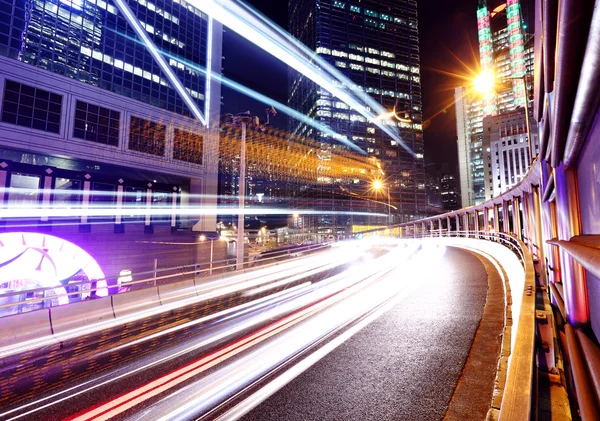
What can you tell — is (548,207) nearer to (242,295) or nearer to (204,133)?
(242,295)

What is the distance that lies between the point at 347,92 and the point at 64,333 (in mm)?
116160

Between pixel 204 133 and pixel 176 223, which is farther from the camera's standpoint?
pixel 204 133

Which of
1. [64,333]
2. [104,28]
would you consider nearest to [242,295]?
[64,333]

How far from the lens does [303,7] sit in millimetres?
125250

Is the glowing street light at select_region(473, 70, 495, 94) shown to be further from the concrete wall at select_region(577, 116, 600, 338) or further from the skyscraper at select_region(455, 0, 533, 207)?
the skyscraper at select_region(455, 0, 533, 207)

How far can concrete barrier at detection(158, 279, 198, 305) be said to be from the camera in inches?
456

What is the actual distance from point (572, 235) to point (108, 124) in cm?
4462

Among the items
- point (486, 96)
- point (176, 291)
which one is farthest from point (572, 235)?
point (486, 96)

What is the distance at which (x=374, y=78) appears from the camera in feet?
386

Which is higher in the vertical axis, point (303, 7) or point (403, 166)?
point (303, 7)

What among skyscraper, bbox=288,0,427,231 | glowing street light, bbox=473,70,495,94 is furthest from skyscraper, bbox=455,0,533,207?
glowing street light, bbox=473,70,495,94

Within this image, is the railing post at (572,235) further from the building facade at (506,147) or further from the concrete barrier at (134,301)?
the building facade at (506,147)

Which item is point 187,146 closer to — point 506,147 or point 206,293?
point 206,293

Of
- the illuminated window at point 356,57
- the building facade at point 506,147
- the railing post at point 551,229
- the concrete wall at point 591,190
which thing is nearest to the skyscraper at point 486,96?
the building facade at point 506,147
